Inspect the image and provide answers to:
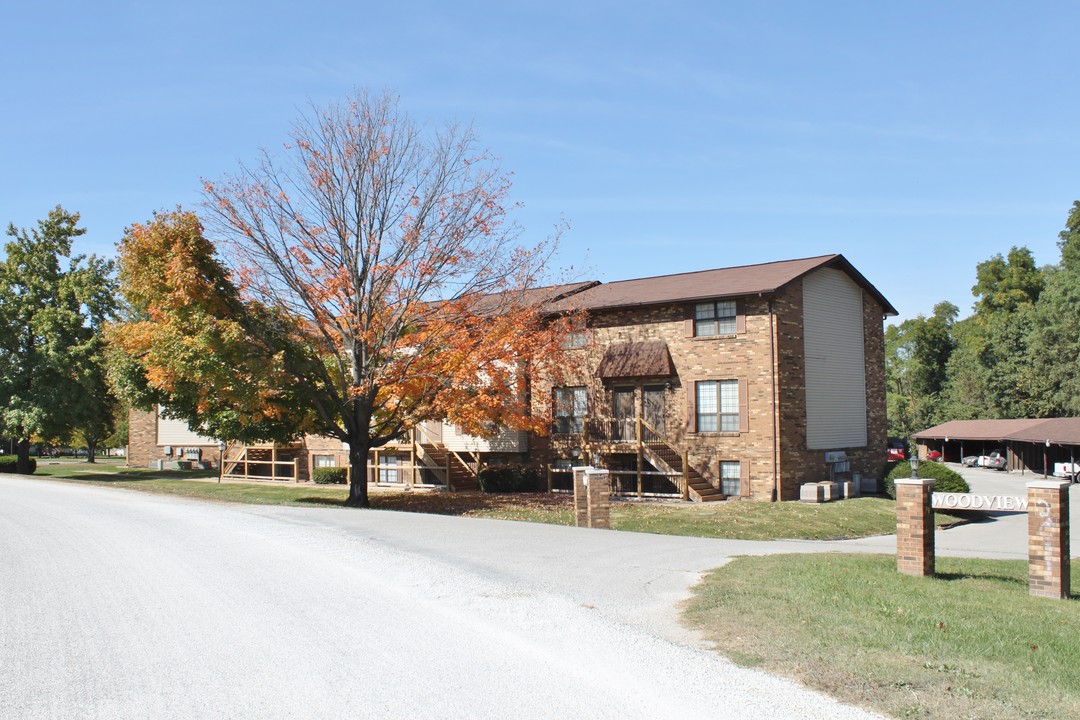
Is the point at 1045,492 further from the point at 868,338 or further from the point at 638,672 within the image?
the point at 868,338

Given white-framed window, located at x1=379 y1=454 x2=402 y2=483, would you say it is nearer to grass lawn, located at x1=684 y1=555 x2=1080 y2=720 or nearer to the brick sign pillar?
the brick sign pillar

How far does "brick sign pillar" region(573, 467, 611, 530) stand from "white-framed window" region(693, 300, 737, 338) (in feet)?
36.6

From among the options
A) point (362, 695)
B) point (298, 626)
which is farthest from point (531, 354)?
point (362, 695)

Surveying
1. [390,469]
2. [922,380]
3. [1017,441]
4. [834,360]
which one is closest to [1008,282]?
[922,380]

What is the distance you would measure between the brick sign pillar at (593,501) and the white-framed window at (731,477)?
33.7 ft

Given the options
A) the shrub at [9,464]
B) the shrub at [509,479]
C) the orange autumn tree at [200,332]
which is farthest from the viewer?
the shrub at [9,464]

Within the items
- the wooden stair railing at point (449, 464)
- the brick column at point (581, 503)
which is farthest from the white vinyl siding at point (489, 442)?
the brick column at point (581, 503)

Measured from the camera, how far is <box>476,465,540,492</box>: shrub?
31.3m

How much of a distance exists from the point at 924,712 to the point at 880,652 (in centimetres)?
147

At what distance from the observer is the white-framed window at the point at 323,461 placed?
38.9 m

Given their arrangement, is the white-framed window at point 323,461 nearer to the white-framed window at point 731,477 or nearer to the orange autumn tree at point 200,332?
the orange autumn tree at point 200,332

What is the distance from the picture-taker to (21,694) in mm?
6227

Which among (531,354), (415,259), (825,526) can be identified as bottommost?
(825,526)

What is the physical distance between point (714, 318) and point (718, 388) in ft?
7.47
